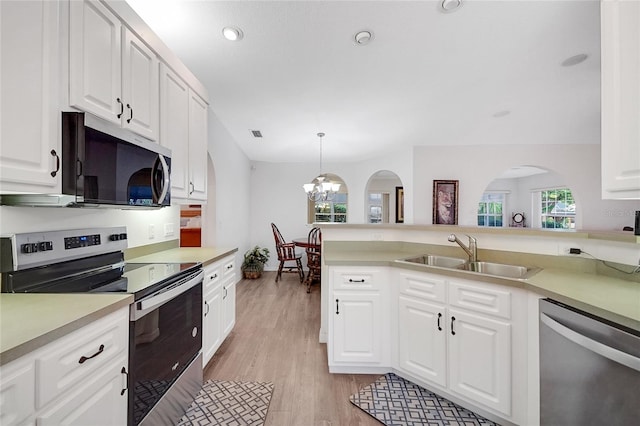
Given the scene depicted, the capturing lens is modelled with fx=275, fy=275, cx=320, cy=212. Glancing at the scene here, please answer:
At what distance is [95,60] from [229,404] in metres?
2.11

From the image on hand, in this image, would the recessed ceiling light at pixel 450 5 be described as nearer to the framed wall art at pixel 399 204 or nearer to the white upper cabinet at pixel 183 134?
the white upper cabinet at pixel 183 134

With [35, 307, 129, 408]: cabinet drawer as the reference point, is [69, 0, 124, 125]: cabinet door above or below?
above

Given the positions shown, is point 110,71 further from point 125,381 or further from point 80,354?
point 125,381

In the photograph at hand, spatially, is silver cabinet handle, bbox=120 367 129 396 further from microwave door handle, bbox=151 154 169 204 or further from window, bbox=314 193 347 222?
window, bbox=314 193 347 222

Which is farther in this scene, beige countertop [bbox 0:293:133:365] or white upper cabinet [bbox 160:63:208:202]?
white upper cabinet [bbox 160:63:208:202]

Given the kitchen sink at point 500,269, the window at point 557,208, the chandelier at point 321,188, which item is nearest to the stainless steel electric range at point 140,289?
the kitchen sink at point 500,269

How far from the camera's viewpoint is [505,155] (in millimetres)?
4848

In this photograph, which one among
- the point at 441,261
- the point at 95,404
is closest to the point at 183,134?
the point at 95,404

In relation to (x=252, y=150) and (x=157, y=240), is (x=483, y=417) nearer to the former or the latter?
(x=157, y=240)

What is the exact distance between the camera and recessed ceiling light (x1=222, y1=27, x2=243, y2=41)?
2176 millimetres

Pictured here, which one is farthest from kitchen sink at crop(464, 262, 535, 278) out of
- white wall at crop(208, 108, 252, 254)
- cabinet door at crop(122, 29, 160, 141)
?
white wall at crop(208, 108, 252, 254)

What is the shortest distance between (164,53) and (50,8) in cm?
82

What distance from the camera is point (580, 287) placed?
1.38 metres

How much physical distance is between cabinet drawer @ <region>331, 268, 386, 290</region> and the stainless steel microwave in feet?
4.46
